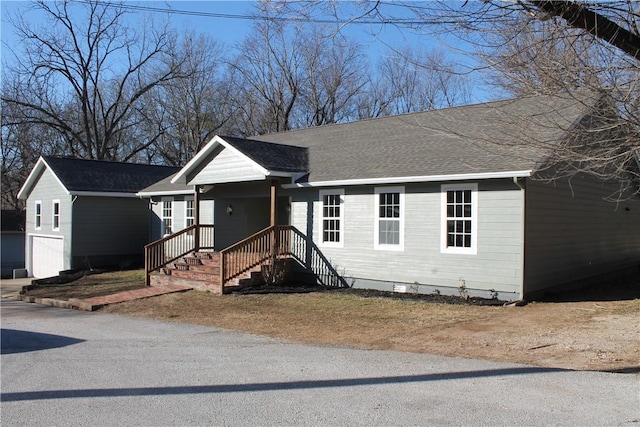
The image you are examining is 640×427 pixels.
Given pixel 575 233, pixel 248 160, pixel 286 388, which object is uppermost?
pixel 248 160

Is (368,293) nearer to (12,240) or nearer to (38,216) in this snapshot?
(38,216)

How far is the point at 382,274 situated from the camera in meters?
14.9

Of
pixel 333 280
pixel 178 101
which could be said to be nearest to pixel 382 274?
pixel 333 280

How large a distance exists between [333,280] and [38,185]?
60.9ft

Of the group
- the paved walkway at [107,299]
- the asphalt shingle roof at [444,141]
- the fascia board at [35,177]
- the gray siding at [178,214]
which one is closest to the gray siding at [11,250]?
the fascia board at [35,177]

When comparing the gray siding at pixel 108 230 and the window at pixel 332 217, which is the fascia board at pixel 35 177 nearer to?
the gray siding at pixel 108 230

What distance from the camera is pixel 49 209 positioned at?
84.6 feet

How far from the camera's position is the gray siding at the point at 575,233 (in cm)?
1290

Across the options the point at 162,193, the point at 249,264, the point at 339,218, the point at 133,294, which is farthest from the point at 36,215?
the point at 339,218

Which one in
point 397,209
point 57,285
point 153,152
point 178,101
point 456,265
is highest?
point 178,101

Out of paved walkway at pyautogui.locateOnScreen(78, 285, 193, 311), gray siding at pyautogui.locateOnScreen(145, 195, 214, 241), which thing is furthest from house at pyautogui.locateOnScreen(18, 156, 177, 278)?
paved walkway at pyautogui.locateOnScreen(78, 285, 193, 311)

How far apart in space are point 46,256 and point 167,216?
7642mm

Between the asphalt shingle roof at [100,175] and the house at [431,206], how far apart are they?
279 inches

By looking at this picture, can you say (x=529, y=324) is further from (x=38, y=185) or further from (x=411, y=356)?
(x=38, y=185)
